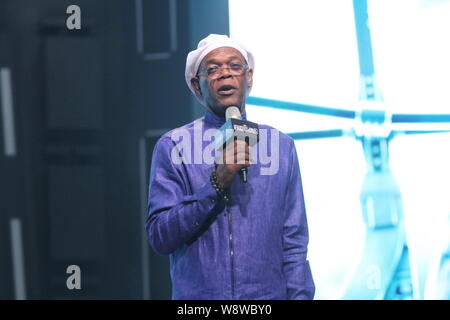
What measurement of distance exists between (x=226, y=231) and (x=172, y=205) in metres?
0.14

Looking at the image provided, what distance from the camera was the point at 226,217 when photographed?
154 centimetres

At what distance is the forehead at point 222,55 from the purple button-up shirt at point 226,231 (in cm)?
22

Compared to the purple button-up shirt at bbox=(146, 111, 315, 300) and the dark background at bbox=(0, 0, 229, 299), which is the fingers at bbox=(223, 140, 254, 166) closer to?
the purple button-up shirt at bbox=(146, 111, 315, 300)

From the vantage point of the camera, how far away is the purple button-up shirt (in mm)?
1488

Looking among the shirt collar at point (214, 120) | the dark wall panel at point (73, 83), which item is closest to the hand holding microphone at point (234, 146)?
the shirt collar at point (214, 120)

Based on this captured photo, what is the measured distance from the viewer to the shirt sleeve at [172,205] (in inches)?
57.1

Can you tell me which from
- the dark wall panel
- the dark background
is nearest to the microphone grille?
the dark background

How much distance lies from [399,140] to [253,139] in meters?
1.11

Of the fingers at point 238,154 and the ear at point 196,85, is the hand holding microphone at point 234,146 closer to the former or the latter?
the fingers at point 238,154

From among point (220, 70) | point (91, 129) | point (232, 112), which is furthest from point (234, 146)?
point (91, 129)

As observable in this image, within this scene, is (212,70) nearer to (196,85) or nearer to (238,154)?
(196,85)

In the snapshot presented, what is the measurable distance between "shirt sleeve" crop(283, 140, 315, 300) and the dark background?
90 cm

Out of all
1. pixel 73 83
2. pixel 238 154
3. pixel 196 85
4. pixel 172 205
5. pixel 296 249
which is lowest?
pixel 296 249
